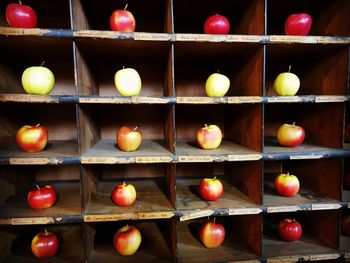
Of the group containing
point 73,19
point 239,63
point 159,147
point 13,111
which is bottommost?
point 159,147

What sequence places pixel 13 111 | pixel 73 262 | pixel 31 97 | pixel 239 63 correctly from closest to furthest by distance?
pixel 31 97
pixel 73 262
pixel 13 111
pixel 239 63

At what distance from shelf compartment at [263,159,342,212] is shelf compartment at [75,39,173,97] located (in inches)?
35.1

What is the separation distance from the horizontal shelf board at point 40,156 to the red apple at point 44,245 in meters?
0.46

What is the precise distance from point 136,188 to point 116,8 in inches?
45.6

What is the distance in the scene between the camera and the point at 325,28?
1463 millimetres

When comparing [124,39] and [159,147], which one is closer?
[124,39]

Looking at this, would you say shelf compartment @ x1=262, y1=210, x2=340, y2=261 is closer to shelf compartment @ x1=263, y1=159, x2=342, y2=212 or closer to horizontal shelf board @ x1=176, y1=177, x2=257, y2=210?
shelf compartment @ x1=263, y1=159, x2=342, y2=212

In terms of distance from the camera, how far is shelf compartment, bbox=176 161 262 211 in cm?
132

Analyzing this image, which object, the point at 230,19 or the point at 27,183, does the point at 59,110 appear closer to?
the point at 27,183

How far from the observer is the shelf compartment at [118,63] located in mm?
1227

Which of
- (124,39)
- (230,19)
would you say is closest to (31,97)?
(124,39)

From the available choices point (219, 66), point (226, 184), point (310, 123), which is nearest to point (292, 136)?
point (310, 123)

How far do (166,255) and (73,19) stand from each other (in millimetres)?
1373

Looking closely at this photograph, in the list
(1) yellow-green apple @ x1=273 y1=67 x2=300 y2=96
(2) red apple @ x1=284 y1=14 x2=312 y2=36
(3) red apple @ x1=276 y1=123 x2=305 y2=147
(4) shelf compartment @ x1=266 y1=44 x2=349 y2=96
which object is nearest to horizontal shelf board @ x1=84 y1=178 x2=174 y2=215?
(3) red apple @ x1=276 y1=123 x2=305 y2=147
